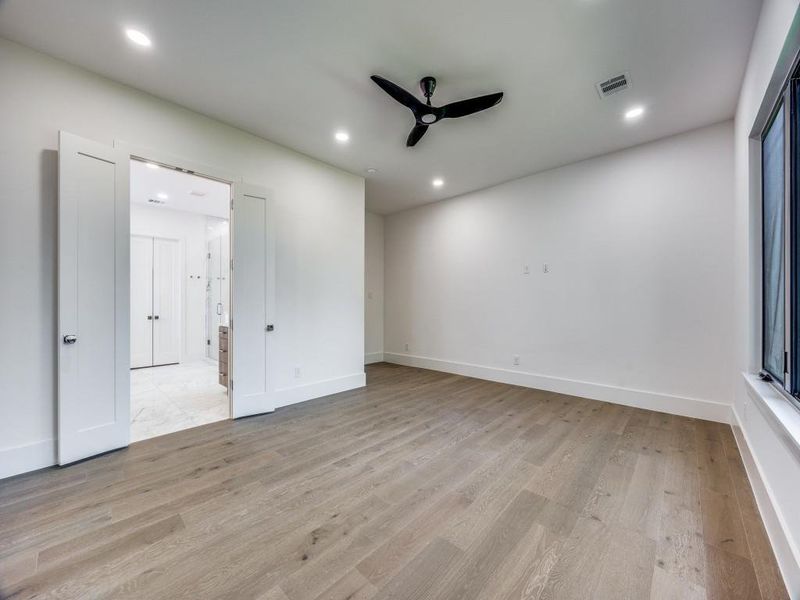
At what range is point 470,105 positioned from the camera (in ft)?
8.40

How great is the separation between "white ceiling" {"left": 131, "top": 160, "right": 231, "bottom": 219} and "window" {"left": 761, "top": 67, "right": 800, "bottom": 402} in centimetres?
484

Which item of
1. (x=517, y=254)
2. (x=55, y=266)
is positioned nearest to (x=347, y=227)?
(x=517, y=254)

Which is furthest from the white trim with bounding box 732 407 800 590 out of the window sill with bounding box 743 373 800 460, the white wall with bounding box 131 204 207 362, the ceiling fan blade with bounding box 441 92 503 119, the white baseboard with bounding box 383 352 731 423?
the white wall with bounding box 131 204 207 362

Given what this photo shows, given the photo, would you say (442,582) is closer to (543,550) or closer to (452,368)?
(543,550)

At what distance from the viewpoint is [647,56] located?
233 cm

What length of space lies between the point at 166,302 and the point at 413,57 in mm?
6175

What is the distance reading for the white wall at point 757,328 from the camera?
145 centimetres

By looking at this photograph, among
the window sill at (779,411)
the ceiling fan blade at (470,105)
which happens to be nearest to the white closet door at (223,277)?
the ceiling fan blade at (470,105)

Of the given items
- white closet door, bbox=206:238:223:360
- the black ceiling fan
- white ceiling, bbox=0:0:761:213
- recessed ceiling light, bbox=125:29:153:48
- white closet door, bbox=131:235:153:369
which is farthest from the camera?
white closet door, bbox=206:238:223:360

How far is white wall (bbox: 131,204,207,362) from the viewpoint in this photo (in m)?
6.03

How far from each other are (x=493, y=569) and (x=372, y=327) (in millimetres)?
5086

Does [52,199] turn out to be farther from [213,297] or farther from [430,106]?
[213,297]

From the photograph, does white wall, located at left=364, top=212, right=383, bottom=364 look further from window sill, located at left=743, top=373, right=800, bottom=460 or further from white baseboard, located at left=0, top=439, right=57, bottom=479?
window sill, located at left=743, top=373, right=800, bottom=460

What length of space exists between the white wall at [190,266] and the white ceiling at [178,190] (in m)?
0.20
